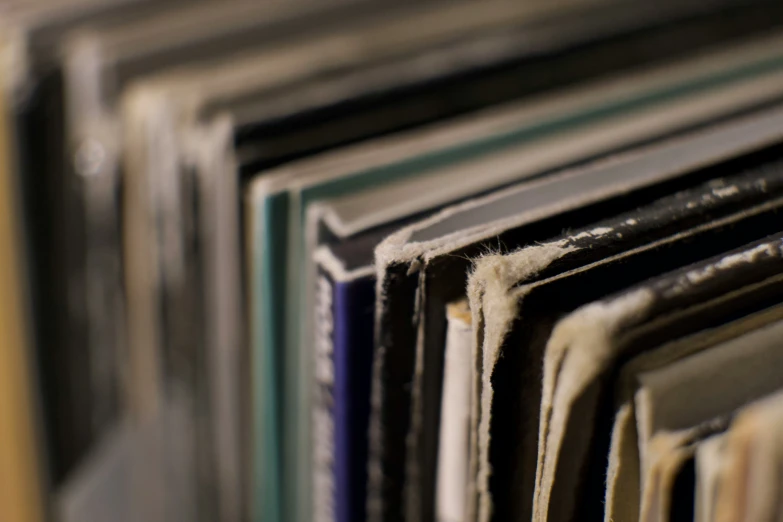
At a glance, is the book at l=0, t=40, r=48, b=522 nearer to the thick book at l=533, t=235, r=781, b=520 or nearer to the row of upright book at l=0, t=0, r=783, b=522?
the row of upright book at l=0, t=0, r=783, b=522

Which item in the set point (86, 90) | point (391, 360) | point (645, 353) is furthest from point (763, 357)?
point (86, 90)

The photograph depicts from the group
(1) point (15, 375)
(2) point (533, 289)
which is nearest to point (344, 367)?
(2) point (533, 289)

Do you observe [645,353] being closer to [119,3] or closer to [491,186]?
[491,186]

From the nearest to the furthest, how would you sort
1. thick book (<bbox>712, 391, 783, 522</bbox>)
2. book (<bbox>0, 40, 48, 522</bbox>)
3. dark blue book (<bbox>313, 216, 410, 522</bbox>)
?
thick book (<bbox>712, 391, 783, 522</bbox>)
dark blue book (<bbox>313, 216, 410, 522</bbox>)
book (<bbox>0, 40, 48, 522</bbox>)

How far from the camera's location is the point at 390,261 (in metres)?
0.30

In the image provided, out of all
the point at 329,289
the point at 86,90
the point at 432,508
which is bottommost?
the point at 432,508

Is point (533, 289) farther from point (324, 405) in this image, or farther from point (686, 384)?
point (324, 405)

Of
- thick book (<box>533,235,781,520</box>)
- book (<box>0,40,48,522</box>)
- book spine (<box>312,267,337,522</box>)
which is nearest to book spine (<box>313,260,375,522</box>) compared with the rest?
book spine (<box>312,267,337,522</box>)

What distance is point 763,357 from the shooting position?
263 mm

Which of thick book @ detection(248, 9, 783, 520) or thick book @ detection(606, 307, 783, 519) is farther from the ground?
thick book @ detection(248, 9, 783, 520)

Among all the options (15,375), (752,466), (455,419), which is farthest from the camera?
(15,375)

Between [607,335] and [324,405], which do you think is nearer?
[607,335]

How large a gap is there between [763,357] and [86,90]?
0.47 metres

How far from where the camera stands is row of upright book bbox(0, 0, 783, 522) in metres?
0.26
